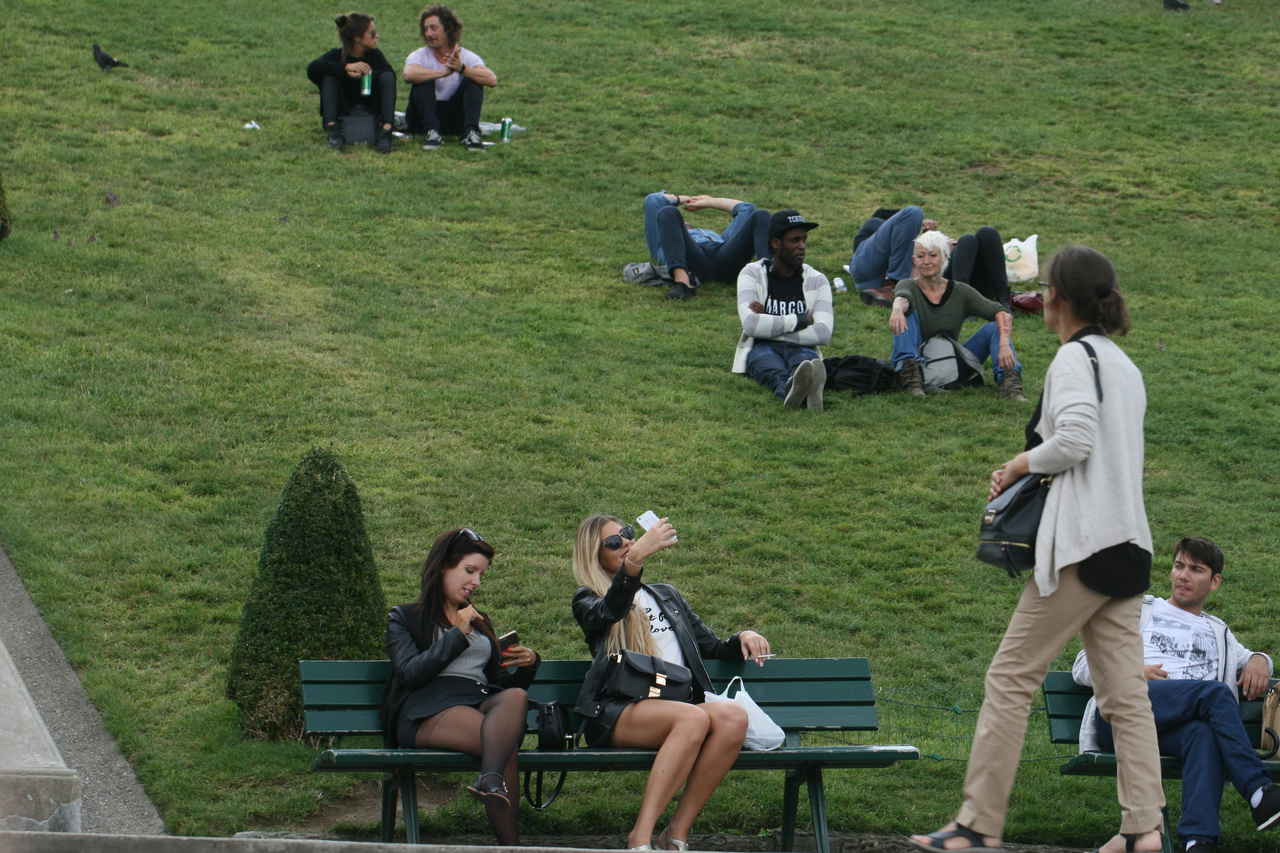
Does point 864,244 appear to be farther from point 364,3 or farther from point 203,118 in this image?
point 364,3

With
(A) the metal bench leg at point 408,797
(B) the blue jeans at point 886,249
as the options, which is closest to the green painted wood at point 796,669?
(A) the metal bench leg at point 408,797

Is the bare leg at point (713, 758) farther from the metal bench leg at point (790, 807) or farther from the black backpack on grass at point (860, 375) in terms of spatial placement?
the black backpack on grass at point (860, 375)

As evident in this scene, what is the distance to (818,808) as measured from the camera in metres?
7.11

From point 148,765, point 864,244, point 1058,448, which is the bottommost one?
point 148,765

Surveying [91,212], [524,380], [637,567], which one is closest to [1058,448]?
[637,567]

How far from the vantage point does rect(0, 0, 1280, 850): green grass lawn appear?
9.49m

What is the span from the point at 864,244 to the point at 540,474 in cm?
566

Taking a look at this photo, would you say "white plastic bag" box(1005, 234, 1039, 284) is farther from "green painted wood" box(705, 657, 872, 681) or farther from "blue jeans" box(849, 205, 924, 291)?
"green painted wood" box(705, 657, 872, 681)

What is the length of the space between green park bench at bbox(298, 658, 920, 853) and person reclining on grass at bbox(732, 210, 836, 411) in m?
5.65

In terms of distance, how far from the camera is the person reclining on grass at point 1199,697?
6945mm

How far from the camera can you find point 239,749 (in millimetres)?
8016

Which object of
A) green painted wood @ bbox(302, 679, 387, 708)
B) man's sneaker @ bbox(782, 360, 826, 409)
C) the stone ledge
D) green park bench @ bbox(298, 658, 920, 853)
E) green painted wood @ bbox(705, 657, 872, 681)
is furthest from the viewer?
man's sneaker @ bbox(782, 360, 826, 409)

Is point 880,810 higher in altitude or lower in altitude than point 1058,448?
lower

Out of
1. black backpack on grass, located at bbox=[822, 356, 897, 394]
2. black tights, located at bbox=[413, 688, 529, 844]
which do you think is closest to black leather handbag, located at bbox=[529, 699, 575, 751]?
black tights, located at bbox=[413, 688, 529, 844]
